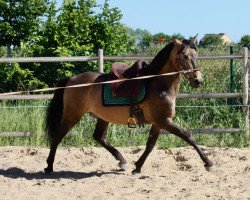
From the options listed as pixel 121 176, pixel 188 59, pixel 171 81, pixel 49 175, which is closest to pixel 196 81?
pixel 188 59

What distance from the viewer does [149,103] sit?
304 inches

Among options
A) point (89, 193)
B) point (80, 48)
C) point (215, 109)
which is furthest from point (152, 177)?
point (80, 48)

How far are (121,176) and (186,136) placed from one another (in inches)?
41.1

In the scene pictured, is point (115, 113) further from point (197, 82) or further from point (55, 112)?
point (197, 82)

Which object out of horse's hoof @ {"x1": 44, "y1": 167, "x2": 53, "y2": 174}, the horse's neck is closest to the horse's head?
the horse's neck

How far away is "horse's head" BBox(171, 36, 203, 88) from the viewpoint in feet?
23.9

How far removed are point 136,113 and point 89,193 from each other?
5.22ft

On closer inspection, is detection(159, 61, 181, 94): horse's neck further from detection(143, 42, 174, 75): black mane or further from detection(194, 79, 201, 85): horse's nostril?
detection(194, 79, 201, 85): horse's nostril

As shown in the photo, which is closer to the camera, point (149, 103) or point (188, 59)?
point (188, 59)

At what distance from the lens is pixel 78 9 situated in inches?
529

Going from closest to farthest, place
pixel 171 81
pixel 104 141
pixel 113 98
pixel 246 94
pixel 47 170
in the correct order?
1. pixel 171 81
2. pixel 113 98
3. pixel 47 170
4. pixel 104 141
5. pixel 246 94

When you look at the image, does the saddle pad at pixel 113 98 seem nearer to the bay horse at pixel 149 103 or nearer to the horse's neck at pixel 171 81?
the bay horse at pixel 149 103

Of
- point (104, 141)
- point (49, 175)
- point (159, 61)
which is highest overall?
point (159, 61)

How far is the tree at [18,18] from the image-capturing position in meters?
13.4
